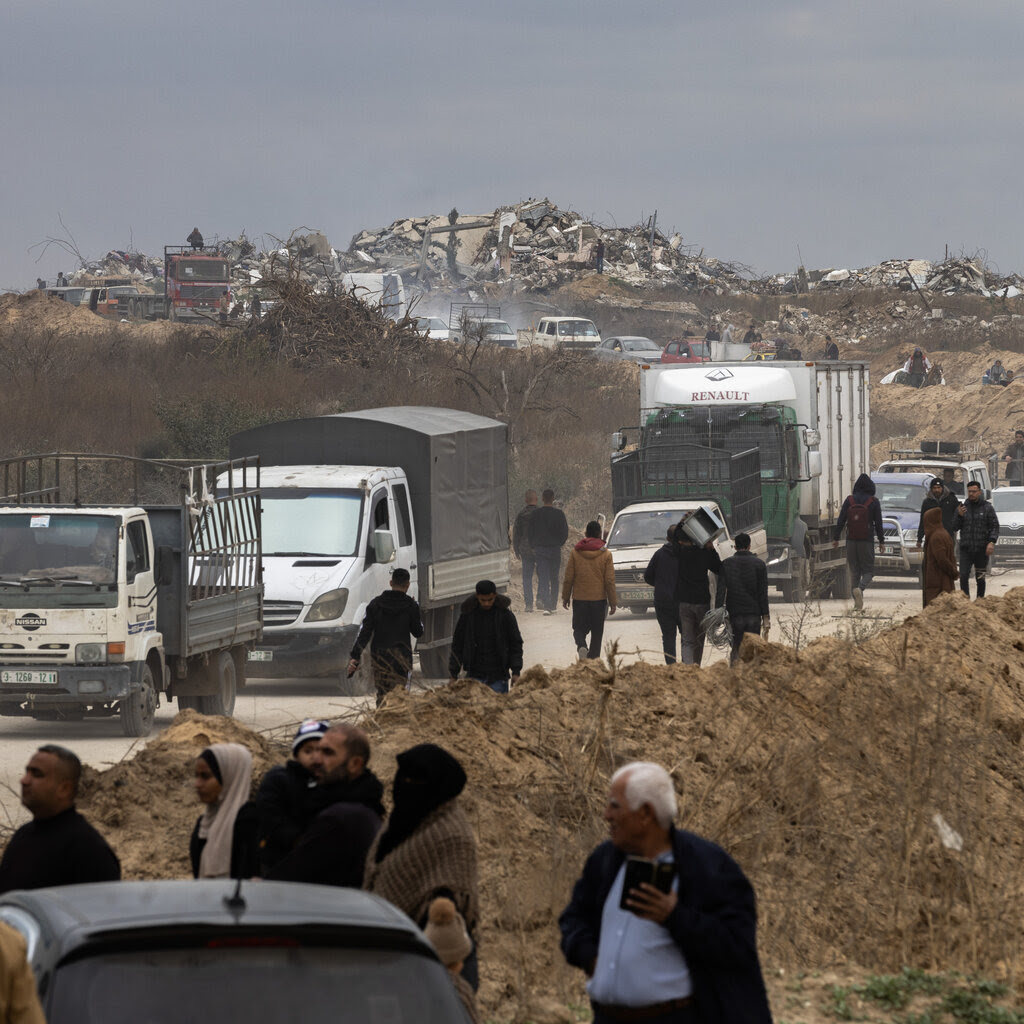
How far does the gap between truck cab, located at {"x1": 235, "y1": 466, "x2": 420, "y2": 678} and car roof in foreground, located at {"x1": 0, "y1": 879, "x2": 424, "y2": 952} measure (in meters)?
13.3

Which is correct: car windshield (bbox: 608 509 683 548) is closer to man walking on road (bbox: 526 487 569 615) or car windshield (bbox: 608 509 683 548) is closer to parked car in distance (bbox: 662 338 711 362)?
man walking on road (bbox: 526 487 569 615)

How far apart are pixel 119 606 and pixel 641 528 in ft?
40.1

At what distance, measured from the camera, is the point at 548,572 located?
25750 mm

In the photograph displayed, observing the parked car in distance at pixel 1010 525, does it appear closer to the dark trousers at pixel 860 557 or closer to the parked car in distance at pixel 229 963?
the dark trousers at pixel 860 557

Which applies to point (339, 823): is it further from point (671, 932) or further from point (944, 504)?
point (944, 504)

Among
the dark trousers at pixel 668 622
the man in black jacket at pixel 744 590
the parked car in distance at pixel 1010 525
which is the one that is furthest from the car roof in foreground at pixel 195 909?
the parked car in distance at pixel 1010 525

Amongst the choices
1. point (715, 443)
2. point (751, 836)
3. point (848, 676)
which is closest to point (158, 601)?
point (848, 676)

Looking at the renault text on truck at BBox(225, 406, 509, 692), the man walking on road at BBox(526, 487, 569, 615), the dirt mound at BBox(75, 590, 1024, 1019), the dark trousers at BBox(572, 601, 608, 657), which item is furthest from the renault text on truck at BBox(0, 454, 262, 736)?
the man walking on road at BBox(526, 487, 569, 615)

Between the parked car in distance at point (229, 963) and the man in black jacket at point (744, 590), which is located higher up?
the parked car in distance at point (229, 963)

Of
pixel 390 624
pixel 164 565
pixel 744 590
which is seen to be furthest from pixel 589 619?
pixel 164 565

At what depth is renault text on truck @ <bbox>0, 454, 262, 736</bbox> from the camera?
14398 millimetres

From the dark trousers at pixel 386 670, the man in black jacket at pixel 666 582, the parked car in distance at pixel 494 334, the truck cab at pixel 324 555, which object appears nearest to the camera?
the dark trousers at pixel 386 670

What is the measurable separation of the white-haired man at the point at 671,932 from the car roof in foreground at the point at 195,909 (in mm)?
654

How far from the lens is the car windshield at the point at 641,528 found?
25.1 metres
